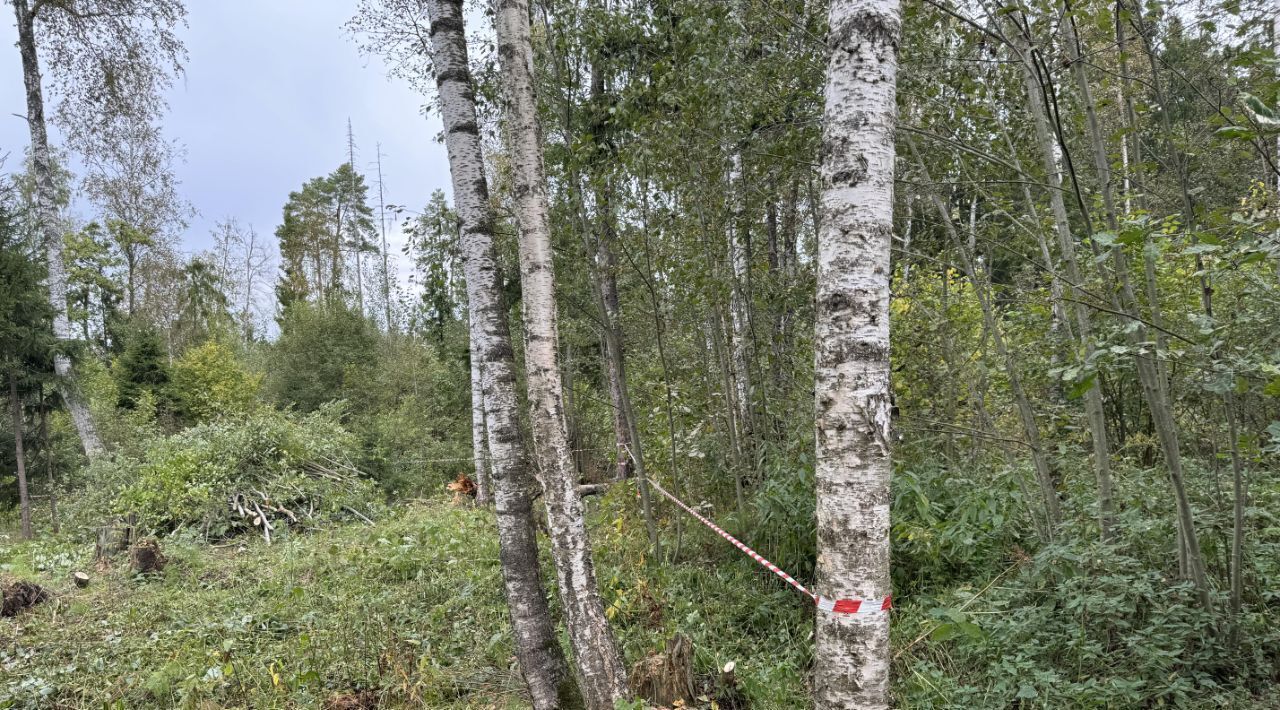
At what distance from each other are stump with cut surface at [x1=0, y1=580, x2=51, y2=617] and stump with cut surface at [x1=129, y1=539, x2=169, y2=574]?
0.79 m

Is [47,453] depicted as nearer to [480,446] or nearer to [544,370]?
[480,446]

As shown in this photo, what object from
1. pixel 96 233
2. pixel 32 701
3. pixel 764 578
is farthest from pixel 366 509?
pixel 96 233

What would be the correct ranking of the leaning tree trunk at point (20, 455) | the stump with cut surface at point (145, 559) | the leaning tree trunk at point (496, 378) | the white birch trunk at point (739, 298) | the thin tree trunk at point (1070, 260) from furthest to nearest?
the leaning tree trunk at point (20, 455)
the stump with cut surface at point (145, 559)
the white birch trunk at point (739, 298)
the leaning tree trunk at point (496, 378)
the thin tree trunk at point (1070, 260)

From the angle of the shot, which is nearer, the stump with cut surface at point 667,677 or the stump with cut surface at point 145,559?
the stump with cut surface at point 667,677

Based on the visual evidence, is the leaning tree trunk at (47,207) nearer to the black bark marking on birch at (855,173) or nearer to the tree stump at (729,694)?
the tree stump at (729,694)

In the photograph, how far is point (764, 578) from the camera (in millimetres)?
5074

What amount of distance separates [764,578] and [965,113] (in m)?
3.54

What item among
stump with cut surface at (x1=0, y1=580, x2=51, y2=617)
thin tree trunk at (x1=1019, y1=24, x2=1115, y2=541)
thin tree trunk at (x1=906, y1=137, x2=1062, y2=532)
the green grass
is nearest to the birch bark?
the green grass

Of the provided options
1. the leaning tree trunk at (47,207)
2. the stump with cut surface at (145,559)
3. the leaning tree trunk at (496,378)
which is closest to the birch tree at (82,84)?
the leaning tree trunk at (47,207)

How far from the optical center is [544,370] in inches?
A: 137

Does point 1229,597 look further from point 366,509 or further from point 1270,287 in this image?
point 366,509

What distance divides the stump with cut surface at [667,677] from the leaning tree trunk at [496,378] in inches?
18.8

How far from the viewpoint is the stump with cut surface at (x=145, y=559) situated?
23.3 feet

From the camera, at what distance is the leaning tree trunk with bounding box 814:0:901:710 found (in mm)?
1995
